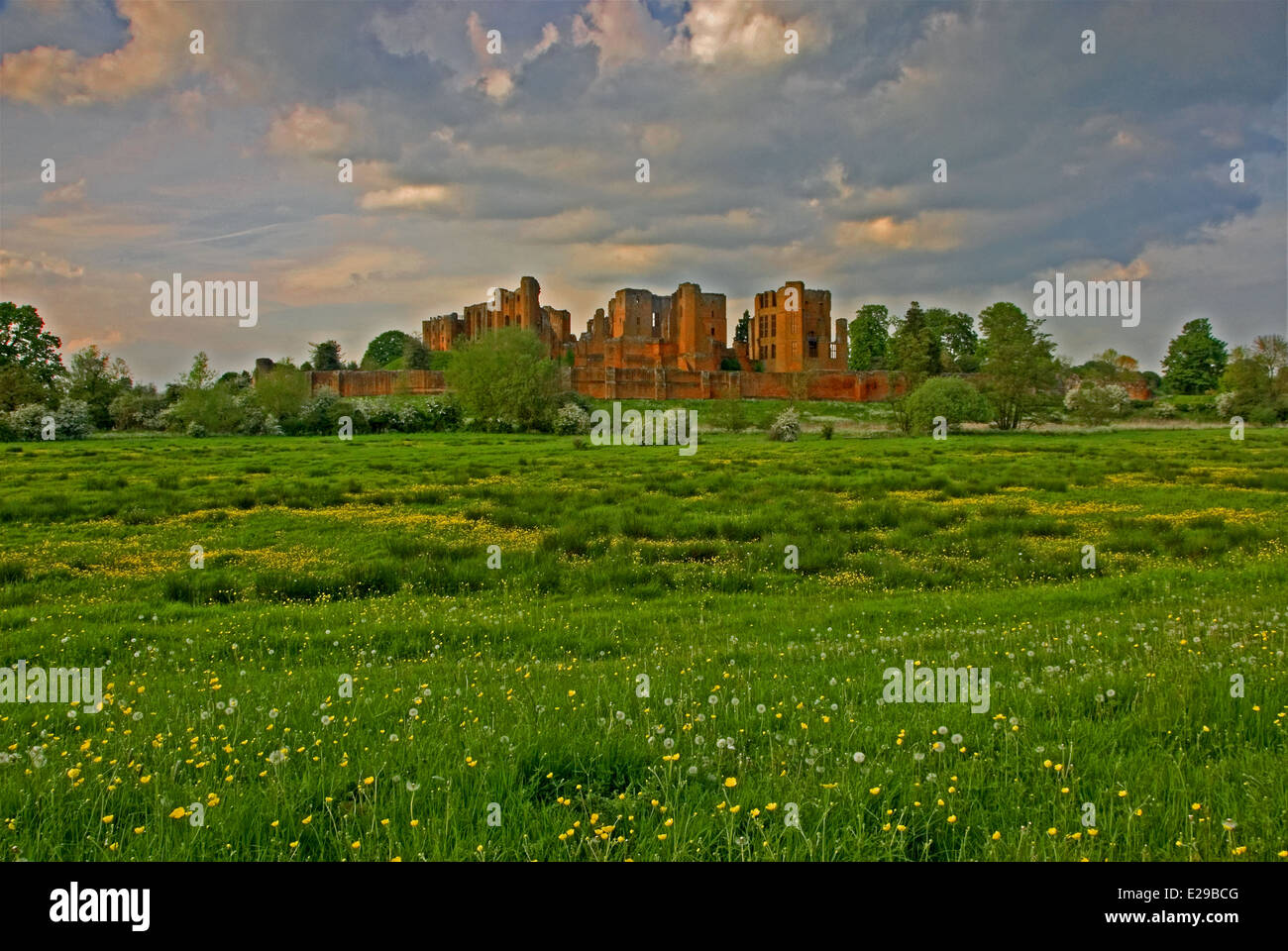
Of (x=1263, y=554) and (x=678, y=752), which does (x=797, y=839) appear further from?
(x=1263, y=554)

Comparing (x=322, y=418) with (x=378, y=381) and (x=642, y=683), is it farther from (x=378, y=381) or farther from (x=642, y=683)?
(x=642, y=683)

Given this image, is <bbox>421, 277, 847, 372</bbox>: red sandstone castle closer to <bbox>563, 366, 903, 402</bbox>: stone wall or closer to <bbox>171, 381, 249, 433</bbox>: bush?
<bbox>563, 366, 903, 402</bbox>: stone wall

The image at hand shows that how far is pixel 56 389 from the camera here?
220 feet

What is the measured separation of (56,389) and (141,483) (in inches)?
2134

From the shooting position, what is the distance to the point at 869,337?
458 feet

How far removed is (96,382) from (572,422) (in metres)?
43.1

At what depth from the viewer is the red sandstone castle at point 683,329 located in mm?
129375

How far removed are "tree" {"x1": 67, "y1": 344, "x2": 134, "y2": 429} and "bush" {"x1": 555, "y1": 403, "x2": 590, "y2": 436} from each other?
38.7 meters

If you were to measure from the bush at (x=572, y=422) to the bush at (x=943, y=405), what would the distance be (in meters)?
25.5

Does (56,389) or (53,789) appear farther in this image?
(56,389)

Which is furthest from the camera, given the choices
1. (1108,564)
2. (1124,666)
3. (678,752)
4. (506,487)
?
(506,487)

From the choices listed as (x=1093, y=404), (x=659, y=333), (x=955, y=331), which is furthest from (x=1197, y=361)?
(x=659, y=333)

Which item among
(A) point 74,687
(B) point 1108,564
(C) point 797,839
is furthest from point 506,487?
(C) point 797,839

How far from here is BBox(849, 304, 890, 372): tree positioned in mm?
137500
